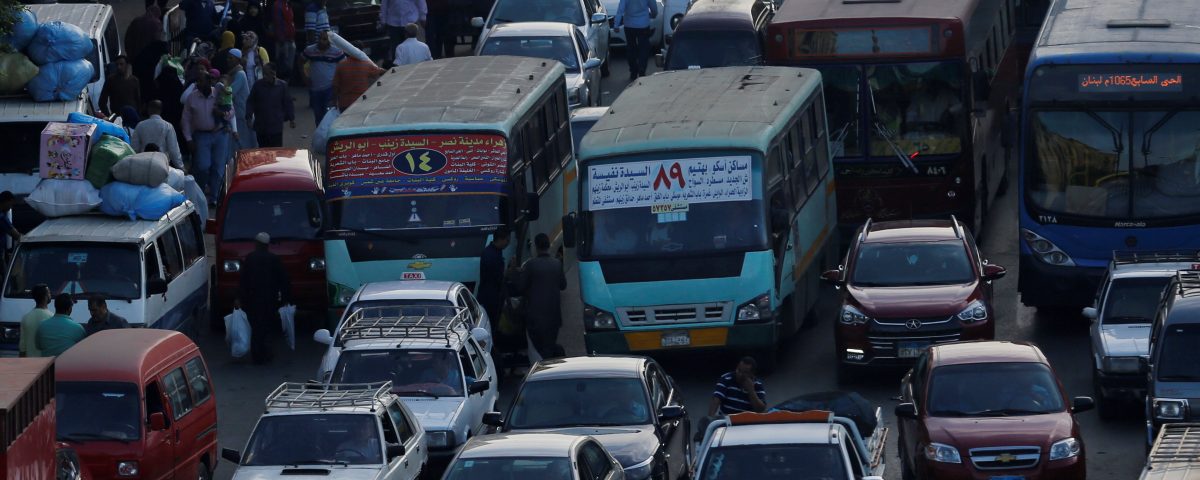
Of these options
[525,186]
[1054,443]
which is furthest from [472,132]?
[1054,443]

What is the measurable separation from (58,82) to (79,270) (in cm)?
518

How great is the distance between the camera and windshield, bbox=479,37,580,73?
33.1 m

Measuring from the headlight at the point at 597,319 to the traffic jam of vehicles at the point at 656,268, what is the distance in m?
0.03

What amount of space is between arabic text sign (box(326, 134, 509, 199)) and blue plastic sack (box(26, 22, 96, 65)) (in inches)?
194

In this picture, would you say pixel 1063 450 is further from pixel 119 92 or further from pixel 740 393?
pixel 119 92

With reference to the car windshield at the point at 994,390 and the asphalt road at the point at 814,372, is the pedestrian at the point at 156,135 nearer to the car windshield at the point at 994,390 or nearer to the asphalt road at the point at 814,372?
the asphalt road at the point at 814,372

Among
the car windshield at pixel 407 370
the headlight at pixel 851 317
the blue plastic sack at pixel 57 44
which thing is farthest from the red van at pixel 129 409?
the blue plastic sack at pixel 57 44

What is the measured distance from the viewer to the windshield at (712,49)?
105ft

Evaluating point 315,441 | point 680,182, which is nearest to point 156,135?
point 680,182

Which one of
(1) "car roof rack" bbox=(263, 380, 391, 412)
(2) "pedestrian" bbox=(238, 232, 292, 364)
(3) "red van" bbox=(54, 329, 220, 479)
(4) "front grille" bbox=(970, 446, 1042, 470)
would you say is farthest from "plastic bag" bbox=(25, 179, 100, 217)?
(4) "front grille" bbox=(970, 446, 1042, 470)

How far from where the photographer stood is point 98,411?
1812 cm

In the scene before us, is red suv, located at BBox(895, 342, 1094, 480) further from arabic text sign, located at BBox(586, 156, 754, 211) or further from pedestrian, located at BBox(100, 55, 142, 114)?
pedestrian, located at BBox(100, 55, 142, 114)

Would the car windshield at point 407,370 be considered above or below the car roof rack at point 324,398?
below

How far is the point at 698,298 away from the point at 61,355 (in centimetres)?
650
